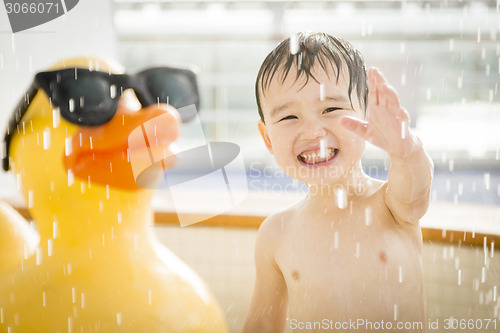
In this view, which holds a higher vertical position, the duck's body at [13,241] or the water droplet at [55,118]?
the water droplet at [55,118]

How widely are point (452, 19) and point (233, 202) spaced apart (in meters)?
4.48

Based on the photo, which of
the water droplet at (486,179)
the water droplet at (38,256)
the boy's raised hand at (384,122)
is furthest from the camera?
the water droplet at (486,179)

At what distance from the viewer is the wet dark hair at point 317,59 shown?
19.0 inches

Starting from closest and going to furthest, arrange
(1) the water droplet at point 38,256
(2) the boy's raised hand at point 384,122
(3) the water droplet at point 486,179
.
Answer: (2) the boy's raised hand at point 384,122 → (1) the water droplet at point 38,256 → (3) the water droplet at point 486,179

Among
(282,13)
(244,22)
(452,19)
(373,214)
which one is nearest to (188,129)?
(373,214)

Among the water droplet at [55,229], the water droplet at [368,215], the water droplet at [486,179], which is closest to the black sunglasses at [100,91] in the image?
the water droplet at [55,229]

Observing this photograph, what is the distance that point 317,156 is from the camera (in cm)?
49

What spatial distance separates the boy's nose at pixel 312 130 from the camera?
474 mm

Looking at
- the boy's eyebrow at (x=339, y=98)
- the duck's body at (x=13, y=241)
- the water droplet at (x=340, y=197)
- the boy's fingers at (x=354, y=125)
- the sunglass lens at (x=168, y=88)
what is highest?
the sunglass lens at (x=168, y=88)

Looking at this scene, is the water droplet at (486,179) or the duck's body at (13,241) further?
the water droplet at (486,179)

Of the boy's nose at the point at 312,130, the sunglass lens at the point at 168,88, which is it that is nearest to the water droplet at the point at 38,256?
the sunglass lens at the point at 168,88

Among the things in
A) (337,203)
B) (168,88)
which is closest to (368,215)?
(337,203)

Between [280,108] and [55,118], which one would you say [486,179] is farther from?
[55,118]

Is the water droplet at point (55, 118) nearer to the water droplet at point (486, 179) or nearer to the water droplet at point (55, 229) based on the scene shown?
the water droplet at point (55, 229)
